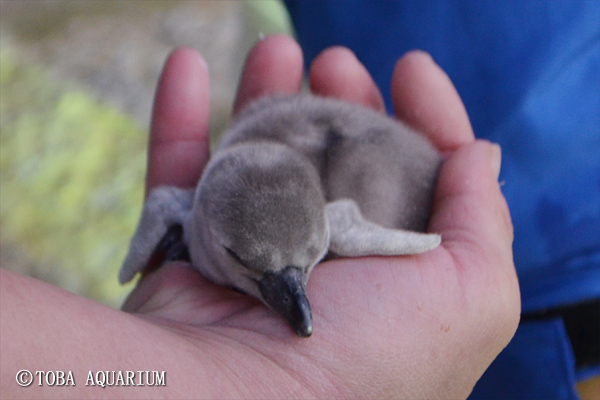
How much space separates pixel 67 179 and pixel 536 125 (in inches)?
75.1

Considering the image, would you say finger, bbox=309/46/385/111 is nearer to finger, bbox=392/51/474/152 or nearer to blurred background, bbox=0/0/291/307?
finger, bbox=392/51/474/152

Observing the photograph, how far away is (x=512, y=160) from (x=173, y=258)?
125 centimetres

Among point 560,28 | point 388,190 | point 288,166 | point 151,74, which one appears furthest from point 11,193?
point 560,28

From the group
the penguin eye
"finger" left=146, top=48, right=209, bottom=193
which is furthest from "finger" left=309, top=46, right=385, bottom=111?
the penguin eye

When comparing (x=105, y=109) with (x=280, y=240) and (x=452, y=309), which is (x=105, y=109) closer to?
(x=280, y=240)

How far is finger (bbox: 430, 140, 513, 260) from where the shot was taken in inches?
49.9

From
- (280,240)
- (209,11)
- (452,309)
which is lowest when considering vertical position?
(452,309)

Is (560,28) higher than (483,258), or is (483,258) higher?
(560,28)

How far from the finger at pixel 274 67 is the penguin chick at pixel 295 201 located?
0.25 meters

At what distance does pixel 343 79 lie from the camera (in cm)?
198

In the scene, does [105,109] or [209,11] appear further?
[209,11]

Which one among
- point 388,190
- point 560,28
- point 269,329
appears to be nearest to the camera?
point 269,329

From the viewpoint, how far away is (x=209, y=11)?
2.78 metres

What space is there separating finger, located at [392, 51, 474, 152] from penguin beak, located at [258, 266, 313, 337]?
89 cm
